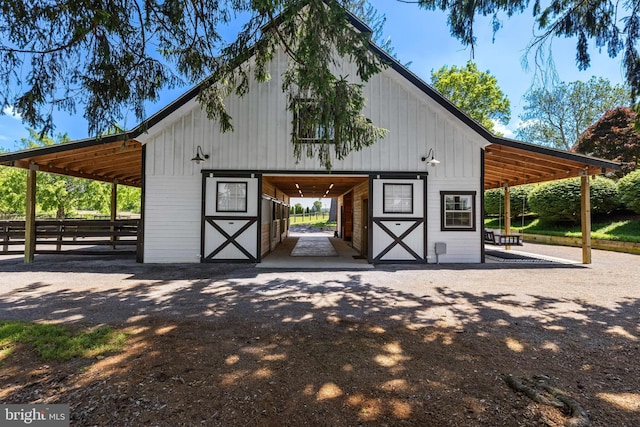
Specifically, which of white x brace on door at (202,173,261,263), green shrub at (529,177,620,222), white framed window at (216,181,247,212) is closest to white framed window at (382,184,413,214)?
white x brace on door at (202,173,261,263)

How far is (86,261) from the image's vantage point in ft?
29.0

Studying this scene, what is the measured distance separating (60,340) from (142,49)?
14.9 feet

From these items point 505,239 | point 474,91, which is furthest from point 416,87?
point 474,91

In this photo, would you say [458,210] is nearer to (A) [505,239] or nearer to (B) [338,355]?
(A) [505,239]

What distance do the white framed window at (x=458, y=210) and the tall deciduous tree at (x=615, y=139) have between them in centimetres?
1871

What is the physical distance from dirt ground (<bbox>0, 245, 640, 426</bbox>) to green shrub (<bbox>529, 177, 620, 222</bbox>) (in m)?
11.5

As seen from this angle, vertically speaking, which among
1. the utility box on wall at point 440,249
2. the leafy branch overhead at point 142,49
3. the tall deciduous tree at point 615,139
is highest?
the tall deciduous tree at point 615,139

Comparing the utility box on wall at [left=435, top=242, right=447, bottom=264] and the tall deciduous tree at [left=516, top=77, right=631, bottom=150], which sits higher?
the tall deciduous tree at [left=516, top=77, right=631, bottom=150]

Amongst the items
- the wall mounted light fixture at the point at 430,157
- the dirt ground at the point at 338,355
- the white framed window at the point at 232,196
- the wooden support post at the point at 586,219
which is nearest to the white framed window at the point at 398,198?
the wall mounted light fixture at the point at 430,157

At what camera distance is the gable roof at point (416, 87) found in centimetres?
792

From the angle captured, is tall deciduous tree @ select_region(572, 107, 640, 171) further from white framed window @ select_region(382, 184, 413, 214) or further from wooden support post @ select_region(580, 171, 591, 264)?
white framed window @ select_region(382, 184, 413, 214)

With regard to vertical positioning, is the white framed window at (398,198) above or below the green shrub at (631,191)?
below

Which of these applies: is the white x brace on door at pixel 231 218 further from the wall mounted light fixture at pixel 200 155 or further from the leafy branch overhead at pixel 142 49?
the leafy branch overhead at pixel 142 49

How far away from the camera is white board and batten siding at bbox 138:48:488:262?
889 cm
